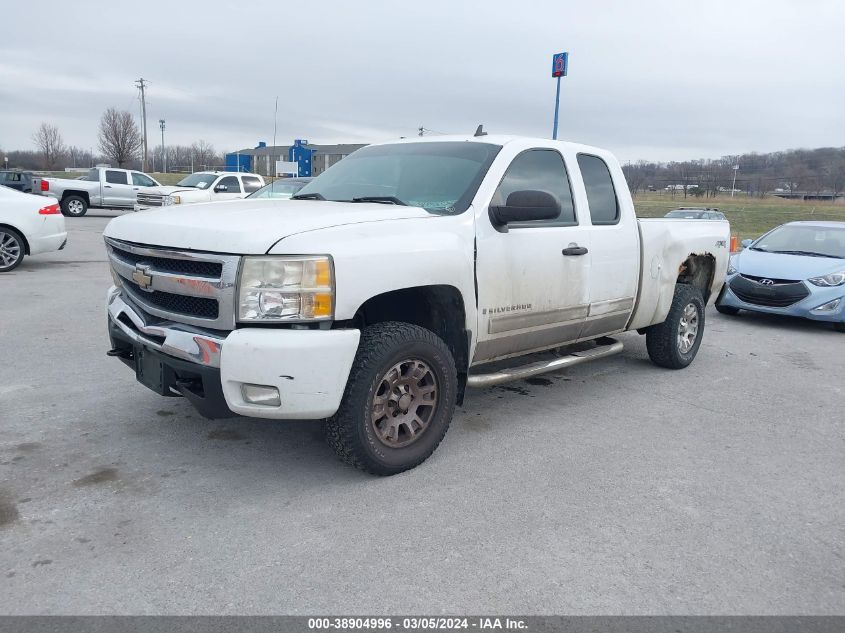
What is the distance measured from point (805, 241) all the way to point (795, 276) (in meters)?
1.33

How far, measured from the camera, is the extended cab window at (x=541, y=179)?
448 centimetres

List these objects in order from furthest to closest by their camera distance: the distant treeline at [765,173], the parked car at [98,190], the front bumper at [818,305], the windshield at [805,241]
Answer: the distant treeline at [765,173], the parked car at [98,190], the windshield at [805,241], the front bumper at [818,305]

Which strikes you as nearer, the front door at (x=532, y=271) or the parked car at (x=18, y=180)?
the front door at (x=532, y=271)

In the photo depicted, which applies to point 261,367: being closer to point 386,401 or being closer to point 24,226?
point 386,401

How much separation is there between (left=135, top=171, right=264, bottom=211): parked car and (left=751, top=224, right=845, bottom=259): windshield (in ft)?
40.2

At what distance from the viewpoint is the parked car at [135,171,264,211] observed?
1875cm

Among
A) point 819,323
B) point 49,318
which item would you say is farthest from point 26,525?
point 819,323

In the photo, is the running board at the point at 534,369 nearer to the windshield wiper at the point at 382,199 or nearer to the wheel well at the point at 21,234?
the windshield wiper at the point at 382,199

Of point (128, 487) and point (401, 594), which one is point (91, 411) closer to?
point (128, 487)

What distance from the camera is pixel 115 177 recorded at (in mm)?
25609

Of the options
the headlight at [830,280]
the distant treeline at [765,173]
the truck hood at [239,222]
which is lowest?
the headlight at [830,280]

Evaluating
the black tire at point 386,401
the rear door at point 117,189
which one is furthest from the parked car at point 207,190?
the black tire at point 386,401

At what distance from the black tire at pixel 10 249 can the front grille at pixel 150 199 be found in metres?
11.5

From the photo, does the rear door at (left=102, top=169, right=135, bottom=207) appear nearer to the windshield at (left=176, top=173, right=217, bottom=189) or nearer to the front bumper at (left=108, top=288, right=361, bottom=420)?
the windshield at (left=176, top=173, right=217, bottom=189)
